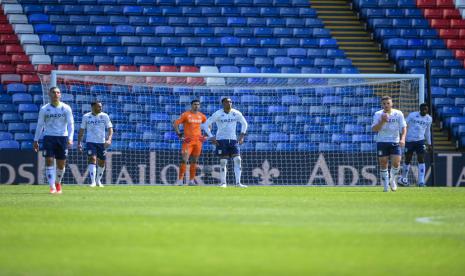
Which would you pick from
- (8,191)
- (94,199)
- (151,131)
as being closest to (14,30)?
(151,131)

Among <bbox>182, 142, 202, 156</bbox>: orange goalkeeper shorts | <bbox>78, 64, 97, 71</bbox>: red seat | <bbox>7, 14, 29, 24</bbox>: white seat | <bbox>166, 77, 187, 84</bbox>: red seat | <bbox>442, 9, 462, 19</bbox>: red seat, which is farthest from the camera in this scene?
<bbox>442, 9, 462, 19</bbox>: red seat

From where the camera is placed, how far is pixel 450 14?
3241 cm

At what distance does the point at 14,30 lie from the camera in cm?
2958

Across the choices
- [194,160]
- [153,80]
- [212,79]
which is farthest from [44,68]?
[194,160]

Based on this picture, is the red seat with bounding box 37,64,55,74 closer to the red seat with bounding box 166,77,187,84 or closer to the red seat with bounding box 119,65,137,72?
the red seat with bounding box 119,65,137,72

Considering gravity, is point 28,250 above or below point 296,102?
below

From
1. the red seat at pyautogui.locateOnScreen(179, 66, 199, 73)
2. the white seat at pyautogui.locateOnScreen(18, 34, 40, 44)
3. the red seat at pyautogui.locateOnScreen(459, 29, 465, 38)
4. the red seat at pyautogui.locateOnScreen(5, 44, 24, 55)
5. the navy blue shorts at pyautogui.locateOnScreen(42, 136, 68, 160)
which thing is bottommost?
the navy blue shorts at pyautogui.locateOnScreen(42, 136, 68, 160)

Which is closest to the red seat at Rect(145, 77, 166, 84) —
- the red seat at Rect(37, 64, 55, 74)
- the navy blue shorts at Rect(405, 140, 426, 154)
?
the red seat at Rect(37, 64, 55, 74)

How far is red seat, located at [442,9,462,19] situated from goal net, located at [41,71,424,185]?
6284 mm

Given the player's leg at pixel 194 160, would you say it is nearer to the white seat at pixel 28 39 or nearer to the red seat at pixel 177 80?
the red seat at pixel 177 80

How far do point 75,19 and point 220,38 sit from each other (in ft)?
14.4

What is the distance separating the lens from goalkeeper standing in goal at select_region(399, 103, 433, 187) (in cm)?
2388

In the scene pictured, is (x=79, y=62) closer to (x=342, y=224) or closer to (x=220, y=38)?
(x=220, y=38)

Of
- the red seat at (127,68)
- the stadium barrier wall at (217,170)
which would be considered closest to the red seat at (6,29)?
the red seat at (127,68)
